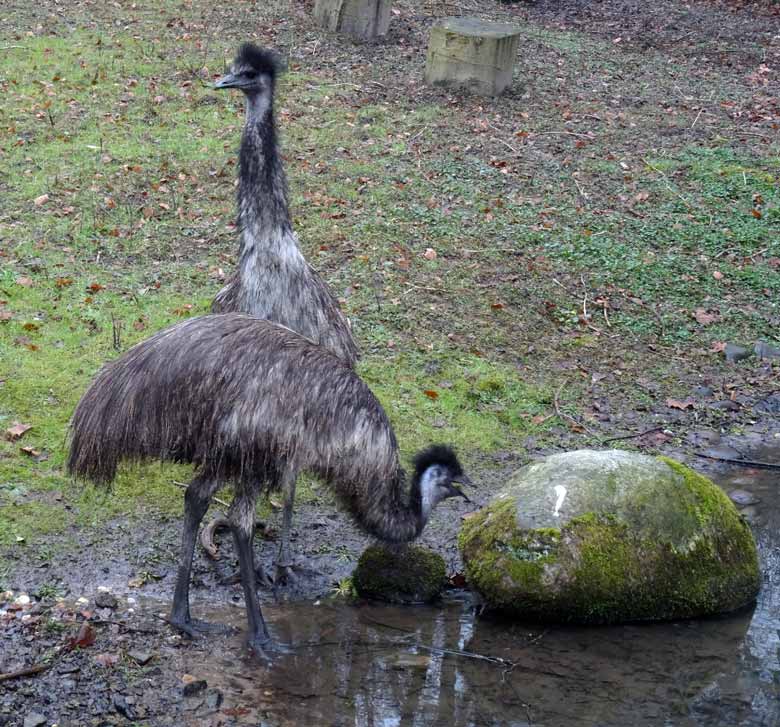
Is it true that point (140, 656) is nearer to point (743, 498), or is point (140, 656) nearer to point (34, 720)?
point (34, 720)

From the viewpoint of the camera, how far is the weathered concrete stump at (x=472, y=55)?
1320 cm

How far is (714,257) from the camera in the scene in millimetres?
10766

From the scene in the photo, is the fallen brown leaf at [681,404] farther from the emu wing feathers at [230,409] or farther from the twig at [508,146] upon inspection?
the twig at [508,146]

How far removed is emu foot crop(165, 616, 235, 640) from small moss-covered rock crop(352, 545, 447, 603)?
0.83 meters

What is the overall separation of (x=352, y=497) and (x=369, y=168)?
6620 mm

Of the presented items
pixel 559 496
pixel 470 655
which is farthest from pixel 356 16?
Result: pixel 470 655

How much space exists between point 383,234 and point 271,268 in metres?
3.98

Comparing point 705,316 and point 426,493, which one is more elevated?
point 705,316

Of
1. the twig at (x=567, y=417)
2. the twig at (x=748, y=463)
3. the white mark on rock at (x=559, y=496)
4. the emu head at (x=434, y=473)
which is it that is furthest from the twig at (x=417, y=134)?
the white mark on rock at (x=559, y=496)

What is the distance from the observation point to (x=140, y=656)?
530 centimetres

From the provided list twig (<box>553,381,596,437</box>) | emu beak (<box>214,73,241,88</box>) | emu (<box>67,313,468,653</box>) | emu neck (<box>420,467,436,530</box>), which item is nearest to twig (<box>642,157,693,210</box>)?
twig (<box>553,381,596,437</box>)

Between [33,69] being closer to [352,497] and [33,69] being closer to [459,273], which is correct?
[459,273]

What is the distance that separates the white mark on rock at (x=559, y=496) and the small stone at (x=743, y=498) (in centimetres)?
185

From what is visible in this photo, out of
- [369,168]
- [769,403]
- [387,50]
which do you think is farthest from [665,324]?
[387,50]
